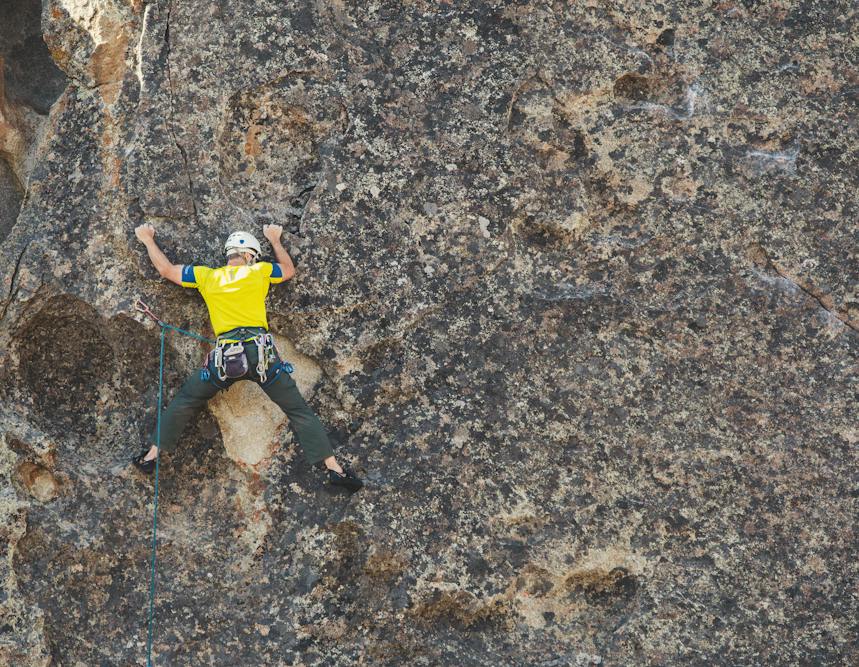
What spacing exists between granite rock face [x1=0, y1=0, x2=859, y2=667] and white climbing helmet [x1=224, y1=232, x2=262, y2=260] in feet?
0.68

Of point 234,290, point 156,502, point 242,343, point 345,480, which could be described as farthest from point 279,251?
point 156,502

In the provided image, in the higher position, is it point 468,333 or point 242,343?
point 242,343

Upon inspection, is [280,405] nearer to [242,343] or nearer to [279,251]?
[242,343]

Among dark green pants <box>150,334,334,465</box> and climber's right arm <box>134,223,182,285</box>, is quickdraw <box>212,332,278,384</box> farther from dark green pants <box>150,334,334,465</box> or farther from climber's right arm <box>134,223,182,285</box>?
climber's right arm <box>134,223,182,285</box>

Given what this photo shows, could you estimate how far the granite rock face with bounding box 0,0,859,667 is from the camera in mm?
6133

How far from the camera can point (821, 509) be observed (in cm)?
613

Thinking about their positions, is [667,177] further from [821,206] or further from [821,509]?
[821,509]

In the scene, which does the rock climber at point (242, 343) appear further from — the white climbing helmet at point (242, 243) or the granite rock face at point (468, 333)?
the granite rock face at point (468, 333)

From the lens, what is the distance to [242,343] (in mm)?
5926

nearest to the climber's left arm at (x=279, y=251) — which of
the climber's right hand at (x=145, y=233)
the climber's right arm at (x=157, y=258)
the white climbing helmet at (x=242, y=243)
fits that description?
the white climbing helmet at (x=242, y=243)

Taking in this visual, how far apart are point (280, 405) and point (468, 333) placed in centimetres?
121

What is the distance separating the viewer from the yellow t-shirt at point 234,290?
5.99 m

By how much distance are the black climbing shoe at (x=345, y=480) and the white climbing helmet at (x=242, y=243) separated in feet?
4.53

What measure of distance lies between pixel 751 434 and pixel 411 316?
217 cm
